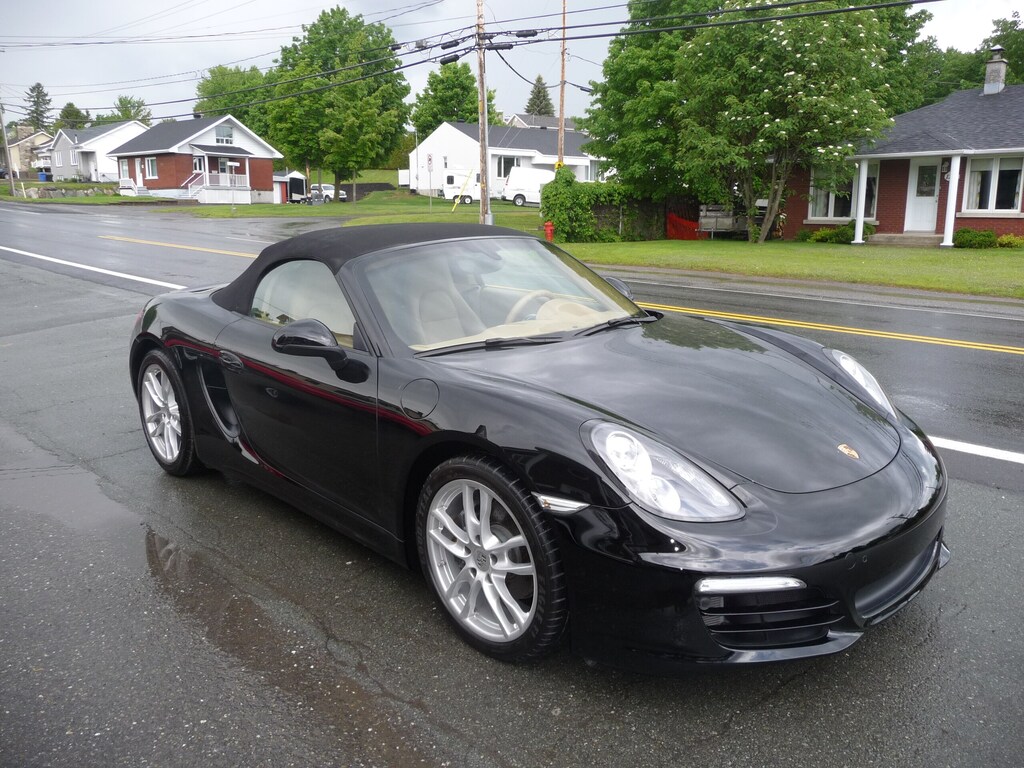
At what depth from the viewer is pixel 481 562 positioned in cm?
298

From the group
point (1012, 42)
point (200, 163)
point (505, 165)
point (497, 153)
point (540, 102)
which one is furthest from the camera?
point (540, 102)

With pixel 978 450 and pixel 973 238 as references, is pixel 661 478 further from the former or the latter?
pixel 973 238

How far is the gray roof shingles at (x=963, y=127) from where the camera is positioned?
2580 centimetres

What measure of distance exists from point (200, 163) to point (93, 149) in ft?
81.8

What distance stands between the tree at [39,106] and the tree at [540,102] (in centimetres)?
9435

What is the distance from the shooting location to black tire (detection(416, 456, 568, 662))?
2.72 meters

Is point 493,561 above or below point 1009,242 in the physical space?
below

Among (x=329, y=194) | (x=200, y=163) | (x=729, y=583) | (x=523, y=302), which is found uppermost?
(x=200, y=163)

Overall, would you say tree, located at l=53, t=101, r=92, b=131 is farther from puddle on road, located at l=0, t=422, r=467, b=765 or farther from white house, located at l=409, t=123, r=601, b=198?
puddle on road, located at l=0, t=422, r=467, b=765

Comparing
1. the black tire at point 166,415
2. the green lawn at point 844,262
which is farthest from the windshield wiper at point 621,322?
the green lawn at point 844,262

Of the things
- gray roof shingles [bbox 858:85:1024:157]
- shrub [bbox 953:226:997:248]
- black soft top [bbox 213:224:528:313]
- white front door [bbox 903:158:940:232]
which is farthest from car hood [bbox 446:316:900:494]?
white front door [bbox 903:158:940:232]

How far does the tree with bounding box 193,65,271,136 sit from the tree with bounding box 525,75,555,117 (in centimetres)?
4704

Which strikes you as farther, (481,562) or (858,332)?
(858,332)

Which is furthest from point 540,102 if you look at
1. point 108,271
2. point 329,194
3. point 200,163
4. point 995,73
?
point 108,271
